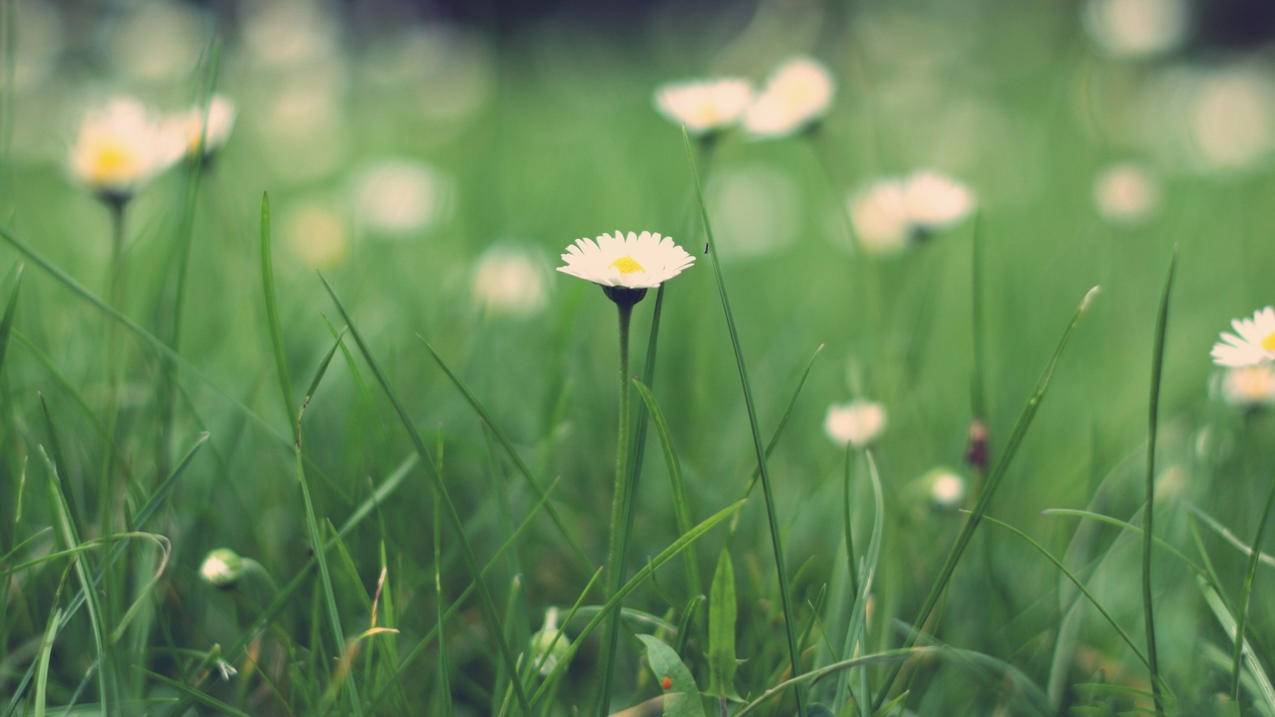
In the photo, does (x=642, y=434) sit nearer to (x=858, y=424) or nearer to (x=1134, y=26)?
(x=858, y=424)

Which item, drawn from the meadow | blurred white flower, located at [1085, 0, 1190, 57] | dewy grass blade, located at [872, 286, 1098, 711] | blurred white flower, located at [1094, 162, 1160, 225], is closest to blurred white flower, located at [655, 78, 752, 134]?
the meadow

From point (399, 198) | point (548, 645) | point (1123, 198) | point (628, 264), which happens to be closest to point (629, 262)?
point (628, 264)

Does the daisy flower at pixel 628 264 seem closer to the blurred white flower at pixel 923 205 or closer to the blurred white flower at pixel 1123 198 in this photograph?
the blurred white flower at pixel 923 205

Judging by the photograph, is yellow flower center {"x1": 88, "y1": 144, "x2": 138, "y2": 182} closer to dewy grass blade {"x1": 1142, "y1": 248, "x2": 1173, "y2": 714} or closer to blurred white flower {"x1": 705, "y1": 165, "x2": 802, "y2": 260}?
dewy grass blade {"x1": 1142, "y1": 248, "x2": 1173, "y2": 714}

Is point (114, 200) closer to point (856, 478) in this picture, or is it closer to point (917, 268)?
point (856, 478)

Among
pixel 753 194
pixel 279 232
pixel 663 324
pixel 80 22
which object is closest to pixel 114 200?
pixel 663 324

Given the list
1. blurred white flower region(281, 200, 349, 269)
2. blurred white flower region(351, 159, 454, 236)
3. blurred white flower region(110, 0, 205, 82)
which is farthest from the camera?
blurred white flower region(110, 0, 205, 82)

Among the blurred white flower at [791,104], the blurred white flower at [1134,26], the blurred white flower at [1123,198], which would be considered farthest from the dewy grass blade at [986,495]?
the blurred white flower at [1134,26]
